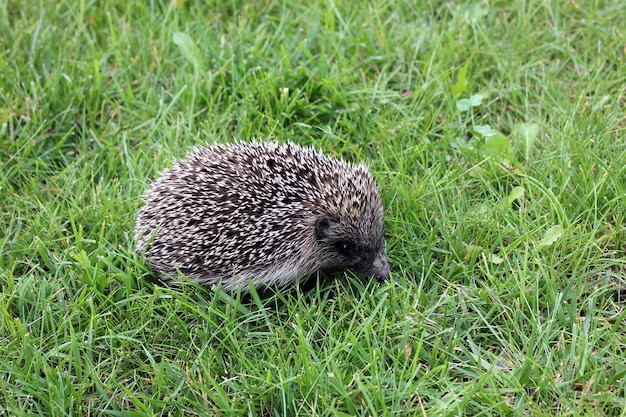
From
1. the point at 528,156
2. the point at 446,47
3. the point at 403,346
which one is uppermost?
the point at 446,47

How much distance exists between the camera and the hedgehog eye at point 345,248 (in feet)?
15.6

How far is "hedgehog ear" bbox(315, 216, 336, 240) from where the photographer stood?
4.77 meters

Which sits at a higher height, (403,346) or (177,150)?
(177,150)

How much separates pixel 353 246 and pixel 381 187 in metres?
0.65

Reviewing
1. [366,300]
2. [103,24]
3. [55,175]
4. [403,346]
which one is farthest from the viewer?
[103,24]

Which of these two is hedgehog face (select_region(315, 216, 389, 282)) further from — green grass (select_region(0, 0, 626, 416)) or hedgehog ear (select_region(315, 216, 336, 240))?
green grass (select_region(0, 0, 626, 416))

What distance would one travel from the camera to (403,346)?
13.5 ft

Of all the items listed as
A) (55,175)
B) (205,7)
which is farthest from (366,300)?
(205,7)

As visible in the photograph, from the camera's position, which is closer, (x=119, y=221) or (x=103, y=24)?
(x=119, y=221)

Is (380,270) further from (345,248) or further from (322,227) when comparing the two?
(322,227)

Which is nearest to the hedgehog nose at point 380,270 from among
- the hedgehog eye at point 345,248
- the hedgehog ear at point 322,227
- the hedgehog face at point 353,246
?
the hedgehog face at point 353,246

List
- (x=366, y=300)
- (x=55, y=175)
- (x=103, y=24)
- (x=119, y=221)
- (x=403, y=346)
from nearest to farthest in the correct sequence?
(x=403, y=346), (x=366, y=300), (x=119, y=221), (x=55, y=175), (x=103, y=24)

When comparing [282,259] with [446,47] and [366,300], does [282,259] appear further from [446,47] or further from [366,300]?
[446,47]

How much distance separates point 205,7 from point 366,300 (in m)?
3.70
